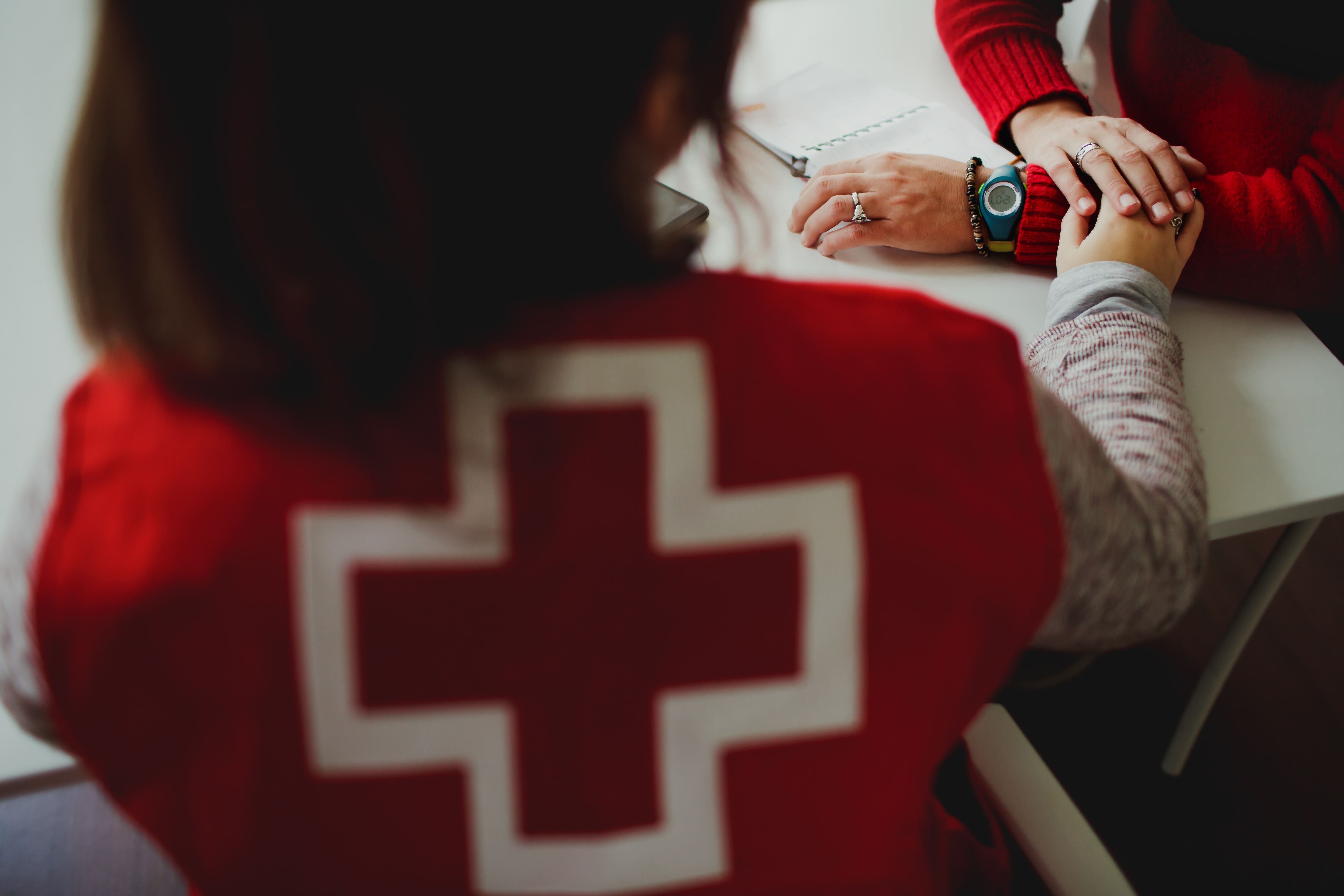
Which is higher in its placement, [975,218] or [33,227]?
[33,227]

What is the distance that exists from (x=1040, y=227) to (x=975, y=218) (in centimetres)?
6

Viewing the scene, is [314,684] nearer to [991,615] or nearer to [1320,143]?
[991,615]

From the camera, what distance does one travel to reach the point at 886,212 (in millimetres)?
912

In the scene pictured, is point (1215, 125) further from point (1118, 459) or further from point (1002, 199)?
point (1118, 459)

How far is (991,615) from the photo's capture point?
1.47 feet

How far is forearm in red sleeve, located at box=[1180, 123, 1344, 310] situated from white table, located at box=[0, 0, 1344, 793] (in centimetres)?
3

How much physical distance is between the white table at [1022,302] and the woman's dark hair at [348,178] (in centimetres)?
13

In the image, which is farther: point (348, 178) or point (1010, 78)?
point (1010, 78)

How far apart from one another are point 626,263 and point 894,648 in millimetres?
224

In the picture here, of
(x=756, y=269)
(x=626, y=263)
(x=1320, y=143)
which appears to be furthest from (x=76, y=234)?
(x=1320, y=143)

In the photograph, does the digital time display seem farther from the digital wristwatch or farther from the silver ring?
the silver ring

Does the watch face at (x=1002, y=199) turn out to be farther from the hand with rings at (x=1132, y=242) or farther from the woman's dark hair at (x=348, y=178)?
the woman's dark hair at (x=348, y=178)

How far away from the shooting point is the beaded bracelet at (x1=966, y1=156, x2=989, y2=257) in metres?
0.91

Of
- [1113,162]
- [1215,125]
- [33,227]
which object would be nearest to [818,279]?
[1113,162]
